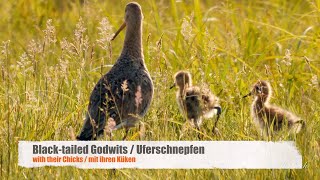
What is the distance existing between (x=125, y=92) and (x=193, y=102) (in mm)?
947

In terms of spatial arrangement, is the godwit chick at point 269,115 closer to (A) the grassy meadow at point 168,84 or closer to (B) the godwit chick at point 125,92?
(A) the grassy meadow at point 168,84

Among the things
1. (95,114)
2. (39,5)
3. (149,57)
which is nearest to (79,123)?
(95,114)

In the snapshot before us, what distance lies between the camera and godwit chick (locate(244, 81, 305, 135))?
7340mm

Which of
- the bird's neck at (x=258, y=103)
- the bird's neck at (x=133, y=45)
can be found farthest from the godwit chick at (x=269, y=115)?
the bird's neck at (x=133, y=45)

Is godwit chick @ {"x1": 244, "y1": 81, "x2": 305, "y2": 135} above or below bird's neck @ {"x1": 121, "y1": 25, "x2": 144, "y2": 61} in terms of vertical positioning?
below

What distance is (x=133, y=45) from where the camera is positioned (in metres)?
8.02

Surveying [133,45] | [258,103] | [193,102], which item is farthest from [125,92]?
[258,103]

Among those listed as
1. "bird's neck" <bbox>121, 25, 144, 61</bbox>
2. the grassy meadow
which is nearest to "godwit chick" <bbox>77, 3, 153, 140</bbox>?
"bird's neck" <bbox>121, 25, 144, 61</bbox>

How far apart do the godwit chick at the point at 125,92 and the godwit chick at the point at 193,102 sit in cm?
38

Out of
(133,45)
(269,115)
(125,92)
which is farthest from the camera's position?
(133,45)

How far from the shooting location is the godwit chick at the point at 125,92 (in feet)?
23.2

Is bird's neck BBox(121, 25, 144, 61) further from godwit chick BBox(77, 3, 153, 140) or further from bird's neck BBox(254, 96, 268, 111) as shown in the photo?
bird's neck BBox(254, 96, 268, 111)

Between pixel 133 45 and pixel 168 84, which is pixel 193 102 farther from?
pixel 133 45

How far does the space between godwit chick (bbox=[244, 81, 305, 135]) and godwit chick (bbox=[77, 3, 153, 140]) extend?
91 cm
